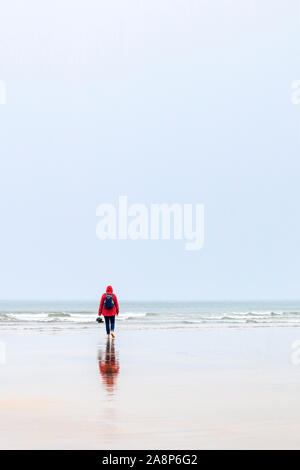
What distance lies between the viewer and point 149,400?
956 cm

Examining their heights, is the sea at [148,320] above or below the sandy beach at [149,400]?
below

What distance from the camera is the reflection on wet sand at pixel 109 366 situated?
37.1ft

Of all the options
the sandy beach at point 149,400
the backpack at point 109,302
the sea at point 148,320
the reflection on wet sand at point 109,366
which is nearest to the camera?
the sandy beach at point 149,400

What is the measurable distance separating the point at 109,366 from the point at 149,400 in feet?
14.8

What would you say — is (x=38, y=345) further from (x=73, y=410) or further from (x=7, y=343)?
(x=73, y=410)

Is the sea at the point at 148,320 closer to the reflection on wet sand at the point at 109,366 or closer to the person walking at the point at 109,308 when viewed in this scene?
the person walking at the point at 109,308

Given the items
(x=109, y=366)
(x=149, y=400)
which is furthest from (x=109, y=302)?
(x=149, y=400)

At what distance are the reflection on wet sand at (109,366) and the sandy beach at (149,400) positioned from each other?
18 mm

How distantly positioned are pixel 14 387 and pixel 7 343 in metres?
10.6

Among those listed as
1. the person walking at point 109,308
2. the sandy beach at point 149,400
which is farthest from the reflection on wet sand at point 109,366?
the person walking at point 109,308

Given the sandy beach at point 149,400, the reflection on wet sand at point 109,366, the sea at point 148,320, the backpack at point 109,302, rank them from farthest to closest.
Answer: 1. the sea at point 148,320
2. the backpack at point 109,302
3. the reflection on wet sand at point 109,366
4. the sandy beach at point 149,400

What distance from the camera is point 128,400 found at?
9.54 metres
